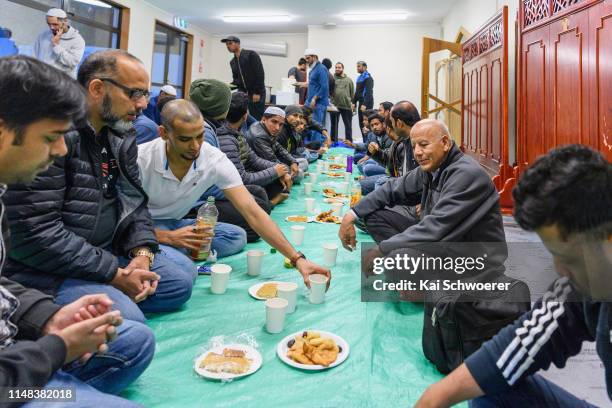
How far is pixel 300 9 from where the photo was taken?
8.22 meters

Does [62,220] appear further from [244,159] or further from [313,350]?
[244,159]

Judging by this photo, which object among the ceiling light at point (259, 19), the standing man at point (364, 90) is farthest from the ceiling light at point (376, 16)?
the ceiling light at point (259, 19)

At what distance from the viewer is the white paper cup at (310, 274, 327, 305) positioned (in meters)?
1.72

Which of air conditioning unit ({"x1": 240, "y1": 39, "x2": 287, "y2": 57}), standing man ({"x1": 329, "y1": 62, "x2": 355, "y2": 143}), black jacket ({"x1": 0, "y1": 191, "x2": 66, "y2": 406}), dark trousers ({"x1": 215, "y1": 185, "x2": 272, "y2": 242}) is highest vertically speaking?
air conditioning unit ({"x1": 240, "y1": 39, "x2": 287, "y2": 57})

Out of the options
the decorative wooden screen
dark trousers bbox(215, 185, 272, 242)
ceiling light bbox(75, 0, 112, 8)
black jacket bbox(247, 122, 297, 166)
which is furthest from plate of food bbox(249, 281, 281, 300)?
ceiling light bbox(75, 0, 112, 8)

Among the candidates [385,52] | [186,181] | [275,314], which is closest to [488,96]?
[186,181]

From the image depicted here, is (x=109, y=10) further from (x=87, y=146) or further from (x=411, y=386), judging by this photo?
(x=411, y=386)

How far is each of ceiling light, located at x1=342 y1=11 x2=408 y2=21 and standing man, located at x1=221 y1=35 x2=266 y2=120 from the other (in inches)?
158

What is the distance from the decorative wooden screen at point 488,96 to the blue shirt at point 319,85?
2.31 m

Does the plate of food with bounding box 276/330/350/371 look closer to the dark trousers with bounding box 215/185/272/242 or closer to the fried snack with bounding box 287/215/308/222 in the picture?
the dark trousers with bounding box 215/185/272/242

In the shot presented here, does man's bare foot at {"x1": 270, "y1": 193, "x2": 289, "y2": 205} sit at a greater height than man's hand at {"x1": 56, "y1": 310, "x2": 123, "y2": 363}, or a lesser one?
greater

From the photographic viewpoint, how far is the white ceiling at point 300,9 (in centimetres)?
767

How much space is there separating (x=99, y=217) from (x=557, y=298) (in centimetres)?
142

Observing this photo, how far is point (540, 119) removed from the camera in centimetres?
343
